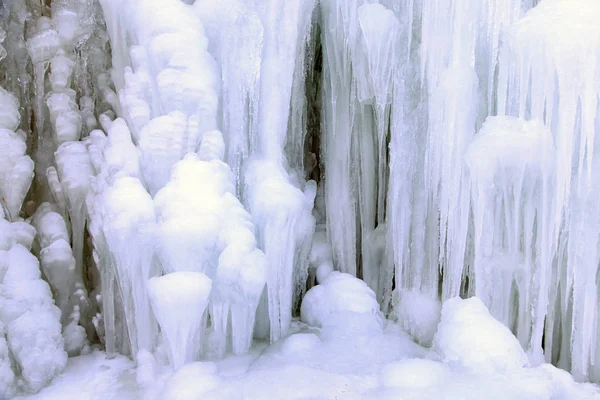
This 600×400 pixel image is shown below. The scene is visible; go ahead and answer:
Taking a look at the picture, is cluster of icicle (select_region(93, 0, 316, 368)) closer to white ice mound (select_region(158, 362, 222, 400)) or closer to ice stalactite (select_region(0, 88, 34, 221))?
white ice mound (select_region(158, 362, 222, 400))

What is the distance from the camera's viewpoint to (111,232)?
4.11m

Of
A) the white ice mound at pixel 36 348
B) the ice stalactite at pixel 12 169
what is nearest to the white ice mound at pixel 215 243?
the white ice mound at pixel 36 348

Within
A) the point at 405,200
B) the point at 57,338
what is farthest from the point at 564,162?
the point at 57,338

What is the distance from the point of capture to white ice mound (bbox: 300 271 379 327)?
16.5ft

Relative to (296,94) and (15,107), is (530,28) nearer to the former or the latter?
(296,94)

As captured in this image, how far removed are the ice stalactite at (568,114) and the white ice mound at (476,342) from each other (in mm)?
503

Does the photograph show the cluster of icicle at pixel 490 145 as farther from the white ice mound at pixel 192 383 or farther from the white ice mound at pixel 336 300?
the white ice mound at pixel 192 383

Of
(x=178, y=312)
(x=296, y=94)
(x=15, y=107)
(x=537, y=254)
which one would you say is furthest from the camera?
(x=296, y=94)

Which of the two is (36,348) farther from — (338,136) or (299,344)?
(338,136)

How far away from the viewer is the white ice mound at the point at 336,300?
502 cm

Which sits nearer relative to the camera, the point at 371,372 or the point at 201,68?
the point at 371,372

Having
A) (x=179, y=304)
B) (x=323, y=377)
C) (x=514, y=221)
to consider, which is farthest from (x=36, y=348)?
(x=514, y=221)

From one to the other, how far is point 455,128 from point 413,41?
38.8 inches

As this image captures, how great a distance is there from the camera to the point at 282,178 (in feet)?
15.8
